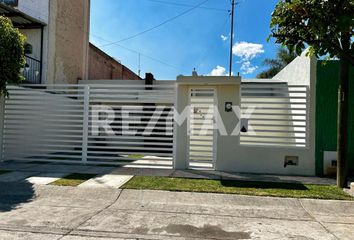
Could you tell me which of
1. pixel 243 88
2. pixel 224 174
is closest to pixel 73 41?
pixel 243 88

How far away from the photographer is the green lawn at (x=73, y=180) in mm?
7525

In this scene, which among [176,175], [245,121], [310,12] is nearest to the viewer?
[310,12]

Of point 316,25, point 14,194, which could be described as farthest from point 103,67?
point 316,25

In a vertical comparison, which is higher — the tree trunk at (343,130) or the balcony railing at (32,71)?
the balcony railing at (32,71)

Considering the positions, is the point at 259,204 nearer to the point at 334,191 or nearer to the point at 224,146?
the point at 334,191

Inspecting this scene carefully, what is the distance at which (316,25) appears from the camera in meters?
5.66

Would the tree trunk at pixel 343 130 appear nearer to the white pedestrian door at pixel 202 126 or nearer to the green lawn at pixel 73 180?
the white pedestrian door at pixel 202 126

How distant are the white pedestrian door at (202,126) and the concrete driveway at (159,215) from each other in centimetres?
337

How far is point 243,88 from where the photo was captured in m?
9.78

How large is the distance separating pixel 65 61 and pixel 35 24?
2447mm

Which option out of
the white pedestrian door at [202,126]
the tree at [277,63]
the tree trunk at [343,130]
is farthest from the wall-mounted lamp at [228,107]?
the tree at [277,63]

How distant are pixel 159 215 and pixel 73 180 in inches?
136

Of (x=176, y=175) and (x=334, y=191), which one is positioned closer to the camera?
(x=334, y=191)

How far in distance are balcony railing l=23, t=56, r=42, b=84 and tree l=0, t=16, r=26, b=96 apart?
4.93 m
